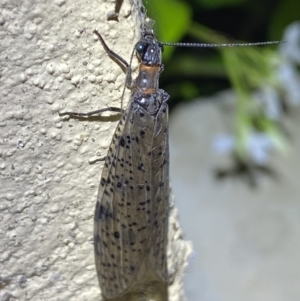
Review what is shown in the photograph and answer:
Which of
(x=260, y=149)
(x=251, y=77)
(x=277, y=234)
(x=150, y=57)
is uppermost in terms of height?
(x=251, y=77)

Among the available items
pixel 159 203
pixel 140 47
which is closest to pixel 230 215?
pixel 159 203

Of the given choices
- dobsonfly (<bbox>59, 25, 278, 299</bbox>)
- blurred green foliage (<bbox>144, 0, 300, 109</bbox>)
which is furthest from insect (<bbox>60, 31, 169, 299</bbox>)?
blurred green foliage (<bbox>144, 0, 300, 109</bbox>)

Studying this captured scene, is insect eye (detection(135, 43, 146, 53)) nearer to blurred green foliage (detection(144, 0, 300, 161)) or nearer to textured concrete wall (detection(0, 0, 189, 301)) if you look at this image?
textured concrete wall (detection(0, 0, 189, 301))

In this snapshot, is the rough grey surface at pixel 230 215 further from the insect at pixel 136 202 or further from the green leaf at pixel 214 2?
the insect at pixel 136 202

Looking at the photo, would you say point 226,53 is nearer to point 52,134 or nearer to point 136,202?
point 136,202

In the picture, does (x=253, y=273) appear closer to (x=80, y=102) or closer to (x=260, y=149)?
(x=260, y=149)

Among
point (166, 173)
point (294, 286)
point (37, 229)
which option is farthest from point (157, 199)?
point (294, 286)

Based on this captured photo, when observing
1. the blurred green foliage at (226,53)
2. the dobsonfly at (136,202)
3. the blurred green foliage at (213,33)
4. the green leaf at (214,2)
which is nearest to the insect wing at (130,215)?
the dobsonfly at (136,202)
